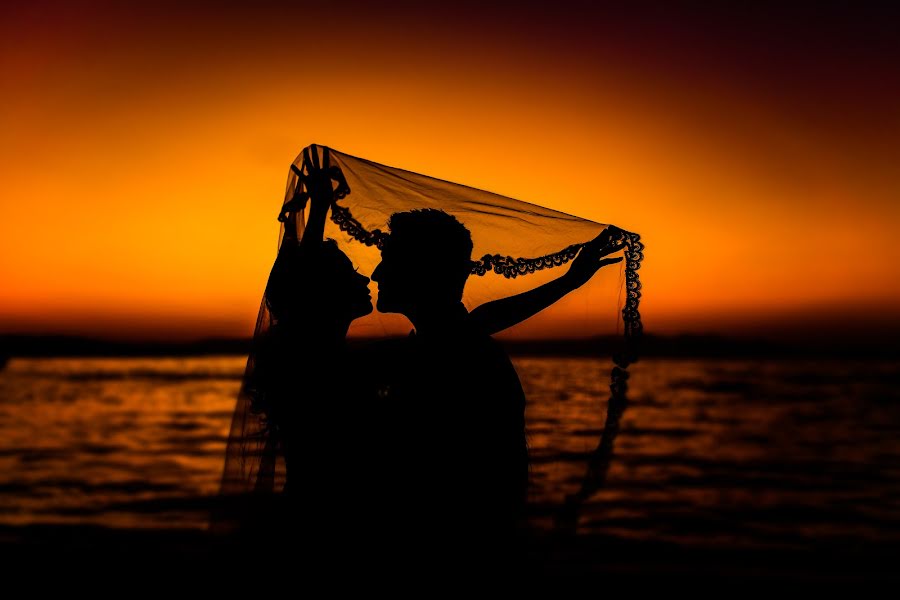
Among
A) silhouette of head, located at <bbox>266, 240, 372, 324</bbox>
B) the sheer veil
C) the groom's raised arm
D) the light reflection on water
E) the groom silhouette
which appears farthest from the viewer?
the light reflection on water

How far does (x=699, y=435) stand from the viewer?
703 inches

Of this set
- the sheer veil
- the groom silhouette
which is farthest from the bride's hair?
A: the groom silhouette

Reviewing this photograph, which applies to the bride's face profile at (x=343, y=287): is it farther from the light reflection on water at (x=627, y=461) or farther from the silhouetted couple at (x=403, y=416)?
the light reflection on water at (x=627, y=461)

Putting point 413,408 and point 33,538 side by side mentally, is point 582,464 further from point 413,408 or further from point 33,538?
point 33,538

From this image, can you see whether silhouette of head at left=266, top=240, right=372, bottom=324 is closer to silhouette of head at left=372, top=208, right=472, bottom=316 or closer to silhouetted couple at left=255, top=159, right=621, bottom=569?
silhouetted couple at left=255, top=159, right=621, bottom=569

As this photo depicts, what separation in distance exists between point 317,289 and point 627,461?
39.8 ft

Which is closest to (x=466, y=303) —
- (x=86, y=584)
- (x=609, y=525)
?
(x=86, y=584)

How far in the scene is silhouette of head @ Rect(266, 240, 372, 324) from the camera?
2.90 meters

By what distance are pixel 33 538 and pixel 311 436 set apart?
777cm

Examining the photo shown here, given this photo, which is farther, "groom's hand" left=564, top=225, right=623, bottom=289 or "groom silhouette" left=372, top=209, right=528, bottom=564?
"groom's hand" left=564, top=225, right=623, bottom=289

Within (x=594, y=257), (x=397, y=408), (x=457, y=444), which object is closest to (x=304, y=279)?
(x=397, y=408)

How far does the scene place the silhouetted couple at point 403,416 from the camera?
8.73 feet

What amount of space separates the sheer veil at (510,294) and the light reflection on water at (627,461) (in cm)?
4

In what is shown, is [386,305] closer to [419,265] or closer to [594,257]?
[419,265]
